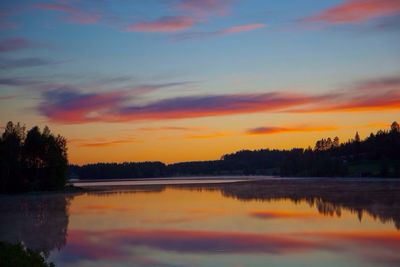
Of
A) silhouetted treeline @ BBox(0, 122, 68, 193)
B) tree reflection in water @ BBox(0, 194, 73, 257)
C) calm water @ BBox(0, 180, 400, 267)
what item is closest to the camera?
calm water @ BBox(0, 180, 400, 267)

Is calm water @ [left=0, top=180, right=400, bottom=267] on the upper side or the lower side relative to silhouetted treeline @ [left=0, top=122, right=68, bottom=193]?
lower

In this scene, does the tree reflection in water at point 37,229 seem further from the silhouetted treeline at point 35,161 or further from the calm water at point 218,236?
the silhouetted treeline at point 35,161

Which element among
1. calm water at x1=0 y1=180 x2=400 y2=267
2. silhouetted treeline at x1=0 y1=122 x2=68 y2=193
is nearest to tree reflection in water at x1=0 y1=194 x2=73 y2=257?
calm water at x1=0 y1=180 x2=400 y2=267

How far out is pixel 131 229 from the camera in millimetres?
29734

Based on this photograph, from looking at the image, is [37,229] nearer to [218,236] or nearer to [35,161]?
[218,236]

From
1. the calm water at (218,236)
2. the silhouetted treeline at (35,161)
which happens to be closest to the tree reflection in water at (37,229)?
the calm water at (218,236)

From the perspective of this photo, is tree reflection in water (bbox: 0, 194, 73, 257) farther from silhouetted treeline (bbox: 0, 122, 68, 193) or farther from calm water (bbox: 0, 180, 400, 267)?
silhouetted treeline (bbox: 0, 122, 68, 193)

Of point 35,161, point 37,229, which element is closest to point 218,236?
point 37,229

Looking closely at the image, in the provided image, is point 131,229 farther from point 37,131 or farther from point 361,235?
point 37,131

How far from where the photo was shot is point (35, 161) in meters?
80.8

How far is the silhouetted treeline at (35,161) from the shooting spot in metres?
76.6

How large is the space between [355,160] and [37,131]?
107131mm

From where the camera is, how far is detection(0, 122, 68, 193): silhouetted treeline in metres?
76.6

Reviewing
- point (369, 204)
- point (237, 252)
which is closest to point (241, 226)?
point (237, 252)
